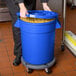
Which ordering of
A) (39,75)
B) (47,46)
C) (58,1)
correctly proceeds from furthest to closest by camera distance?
(58,1), (39,75), (47,46)

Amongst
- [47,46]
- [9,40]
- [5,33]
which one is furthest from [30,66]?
[5,33]

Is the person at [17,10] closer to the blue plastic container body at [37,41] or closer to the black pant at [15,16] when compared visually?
the black pant at [15,16]

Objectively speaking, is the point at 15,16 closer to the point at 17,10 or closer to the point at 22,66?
the point at 17,10

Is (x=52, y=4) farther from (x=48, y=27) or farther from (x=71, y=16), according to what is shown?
(x=48, y=27)

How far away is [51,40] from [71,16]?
7.74ft

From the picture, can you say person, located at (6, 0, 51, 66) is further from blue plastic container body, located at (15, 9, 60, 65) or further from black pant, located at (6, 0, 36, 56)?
blue plastic container body, located at (15, 9, 60, 65)

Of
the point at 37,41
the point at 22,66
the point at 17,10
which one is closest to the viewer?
the point at 37,41

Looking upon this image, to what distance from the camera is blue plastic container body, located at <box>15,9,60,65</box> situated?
157 centimetres

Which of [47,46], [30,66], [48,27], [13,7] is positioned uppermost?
[13,7]

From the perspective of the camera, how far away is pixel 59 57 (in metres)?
2.18

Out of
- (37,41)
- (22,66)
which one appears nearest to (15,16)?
(37,41)

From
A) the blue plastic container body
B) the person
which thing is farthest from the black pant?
the blue plastic container body

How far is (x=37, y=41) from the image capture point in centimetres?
163

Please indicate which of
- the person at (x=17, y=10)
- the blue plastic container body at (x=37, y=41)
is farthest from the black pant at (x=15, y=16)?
the blue plastic container body at (x=37, y=41)
